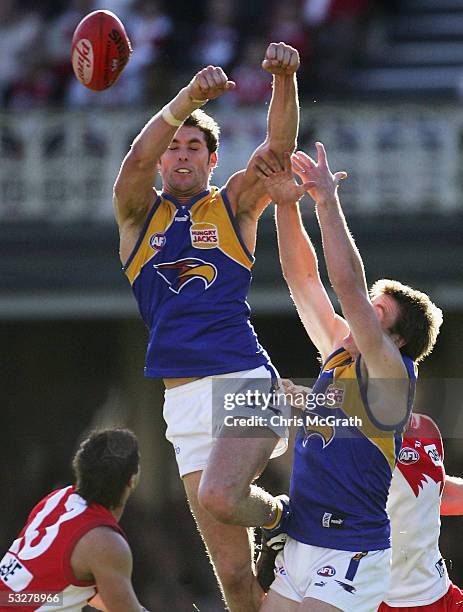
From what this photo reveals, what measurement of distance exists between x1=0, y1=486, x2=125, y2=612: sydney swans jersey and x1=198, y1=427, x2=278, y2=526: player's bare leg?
25.3 inches

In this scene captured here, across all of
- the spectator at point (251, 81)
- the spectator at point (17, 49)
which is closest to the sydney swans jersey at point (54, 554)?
the spectator at point (251, 81)

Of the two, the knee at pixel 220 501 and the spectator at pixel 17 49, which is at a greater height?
the spectator at pixel 17 49

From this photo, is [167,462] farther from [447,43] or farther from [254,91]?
[447,43]

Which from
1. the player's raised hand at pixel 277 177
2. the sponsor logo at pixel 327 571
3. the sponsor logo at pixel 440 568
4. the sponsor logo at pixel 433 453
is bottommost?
the sponsor logo at pixel 440 568

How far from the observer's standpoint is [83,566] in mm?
6059

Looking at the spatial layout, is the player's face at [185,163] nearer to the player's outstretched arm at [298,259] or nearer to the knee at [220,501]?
the player's outstretched arm at [298,259]

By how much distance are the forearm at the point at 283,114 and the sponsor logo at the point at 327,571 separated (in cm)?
183

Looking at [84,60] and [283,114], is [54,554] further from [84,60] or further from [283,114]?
[84,60]

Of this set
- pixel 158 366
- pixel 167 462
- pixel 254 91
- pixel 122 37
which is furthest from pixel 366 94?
pixel 158 366

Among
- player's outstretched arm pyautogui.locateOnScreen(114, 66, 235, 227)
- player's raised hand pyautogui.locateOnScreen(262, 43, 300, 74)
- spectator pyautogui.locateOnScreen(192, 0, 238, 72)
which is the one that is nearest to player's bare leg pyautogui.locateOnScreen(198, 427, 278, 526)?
player's outstretched arm pyautogui.locateOnScreen(114, 66, 235, 227)

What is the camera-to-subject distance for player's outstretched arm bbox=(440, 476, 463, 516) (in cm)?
684

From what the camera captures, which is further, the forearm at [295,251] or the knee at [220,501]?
Result: the forearm at [295,251]

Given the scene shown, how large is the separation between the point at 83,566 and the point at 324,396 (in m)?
1.32

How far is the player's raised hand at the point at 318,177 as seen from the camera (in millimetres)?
5836
